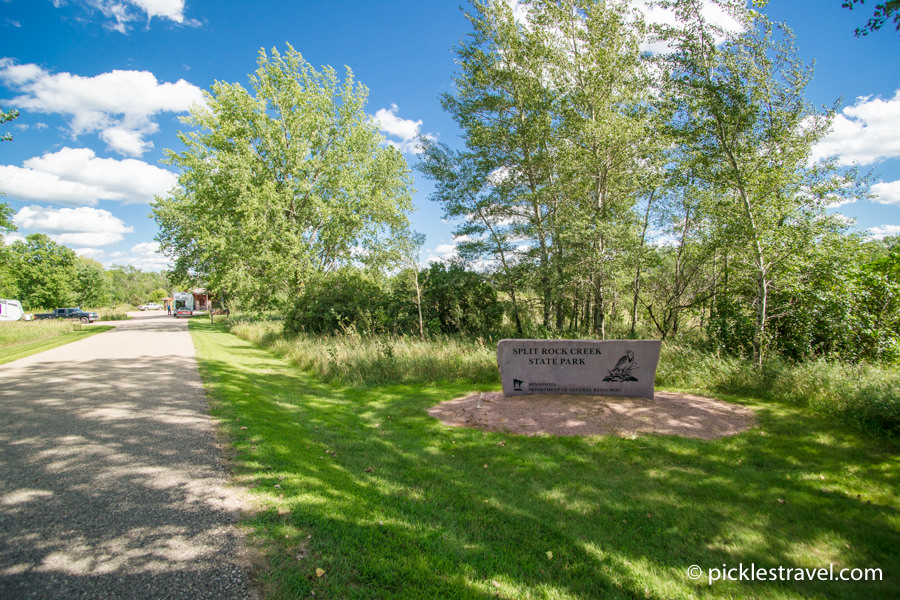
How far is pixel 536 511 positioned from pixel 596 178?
34.6 feet

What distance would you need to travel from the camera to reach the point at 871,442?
491 centimetres

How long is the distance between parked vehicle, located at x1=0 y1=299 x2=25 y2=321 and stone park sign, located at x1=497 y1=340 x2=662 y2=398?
1849 inches

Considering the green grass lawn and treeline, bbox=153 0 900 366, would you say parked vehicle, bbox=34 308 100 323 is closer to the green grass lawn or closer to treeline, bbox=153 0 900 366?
treeline, bbox=153 0 900 366

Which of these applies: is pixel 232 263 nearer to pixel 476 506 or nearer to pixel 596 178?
pixel 596 178

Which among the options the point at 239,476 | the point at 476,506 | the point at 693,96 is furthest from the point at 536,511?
the point at 693,96

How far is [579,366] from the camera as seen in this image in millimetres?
7453

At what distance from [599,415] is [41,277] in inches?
2548

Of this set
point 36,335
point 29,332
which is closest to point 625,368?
point 36,335

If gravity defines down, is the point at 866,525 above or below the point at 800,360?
below

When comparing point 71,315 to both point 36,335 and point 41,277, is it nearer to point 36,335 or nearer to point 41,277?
point 41,277

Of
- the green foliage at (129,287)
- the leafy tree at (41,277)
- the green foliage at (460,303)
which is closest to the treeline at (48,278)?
the leafy tree at (41,277)

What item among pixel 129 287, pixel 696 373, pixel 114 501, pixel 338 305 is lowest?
pixel 114 501

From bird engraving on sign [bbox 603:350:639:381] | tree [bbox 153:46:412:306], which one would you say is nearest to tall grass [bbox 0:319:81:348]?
tree [bbox 153:46:412:306]

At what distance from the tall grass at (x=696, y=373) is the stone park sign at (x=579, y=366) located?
5.32ft
